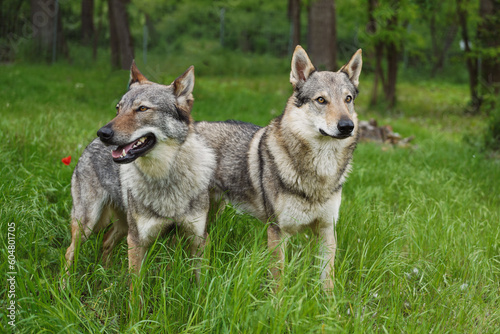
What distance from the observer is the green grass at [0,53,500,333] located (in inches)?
94.8

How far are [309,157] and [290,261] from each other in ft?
2.90

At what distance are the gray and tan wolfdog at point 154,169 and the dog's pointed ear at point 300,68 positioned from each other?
91 cm

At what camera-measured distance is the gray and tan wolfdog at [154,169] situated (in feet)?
9.67

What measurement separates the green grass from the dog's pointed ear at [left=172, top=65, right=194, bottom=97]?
1.04 metres

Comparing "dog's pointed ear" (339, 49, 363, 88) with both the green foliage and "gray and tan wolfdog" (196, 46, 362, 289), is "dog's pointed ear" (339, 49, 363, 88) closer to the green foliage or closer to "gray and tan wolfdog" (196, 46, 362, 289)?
"gray and tan wolfdog" (196, 46, 362, 289)

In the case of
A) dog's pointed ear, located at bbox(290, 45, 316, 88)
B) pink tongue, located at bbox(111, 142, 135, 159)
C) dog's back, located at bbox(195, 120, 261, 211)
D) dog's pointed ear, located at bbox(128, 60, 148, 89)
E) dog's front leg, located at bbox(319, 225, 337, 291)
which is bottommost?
dog's front leg, located at bbox(319, 225, 337, 291)

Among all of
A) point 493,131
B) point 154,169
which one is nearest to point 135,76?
point 154,169

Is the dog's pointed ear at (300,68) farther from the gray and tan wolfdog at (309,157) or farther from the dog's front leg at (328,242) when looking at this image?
the dog's front leg at (328,242)

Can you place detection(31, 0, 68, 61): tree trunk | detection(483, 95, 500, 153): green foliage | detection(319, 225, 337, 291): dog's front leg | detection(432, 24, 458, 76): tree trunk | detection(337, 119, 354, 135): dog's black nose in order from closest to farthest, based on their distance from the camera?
1. detection(337, 119, 354, 135): dog's black nose
2. detection(319, 225, 337, 291): dog's front leg
3. detection(483, 95, 500, 153): green foliage
4. detection(31, 0, 68, 61): tree trunk
5. detection(432, 24, 458, 76): tree trunk

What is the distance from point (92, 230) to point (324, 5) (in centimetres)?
827

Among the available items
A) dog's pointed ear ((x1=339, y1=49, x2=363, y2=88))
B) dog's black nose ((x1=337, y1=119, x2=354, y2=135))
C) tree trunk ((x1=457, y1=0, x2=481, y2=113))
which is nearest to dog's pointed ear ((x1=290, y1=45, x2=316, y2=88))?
dog's pointed ear ((x1=339, y1=49, x2=363, y2=88))

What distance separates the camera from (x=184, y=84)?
10.6 feet

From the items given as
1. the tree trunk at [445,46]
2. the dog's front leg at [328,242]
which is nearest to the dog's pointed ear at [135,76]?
the dog's front leg at [328,242]

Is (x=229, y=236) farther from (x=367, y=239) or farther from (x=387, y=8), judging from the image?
(x=387, y=8)
